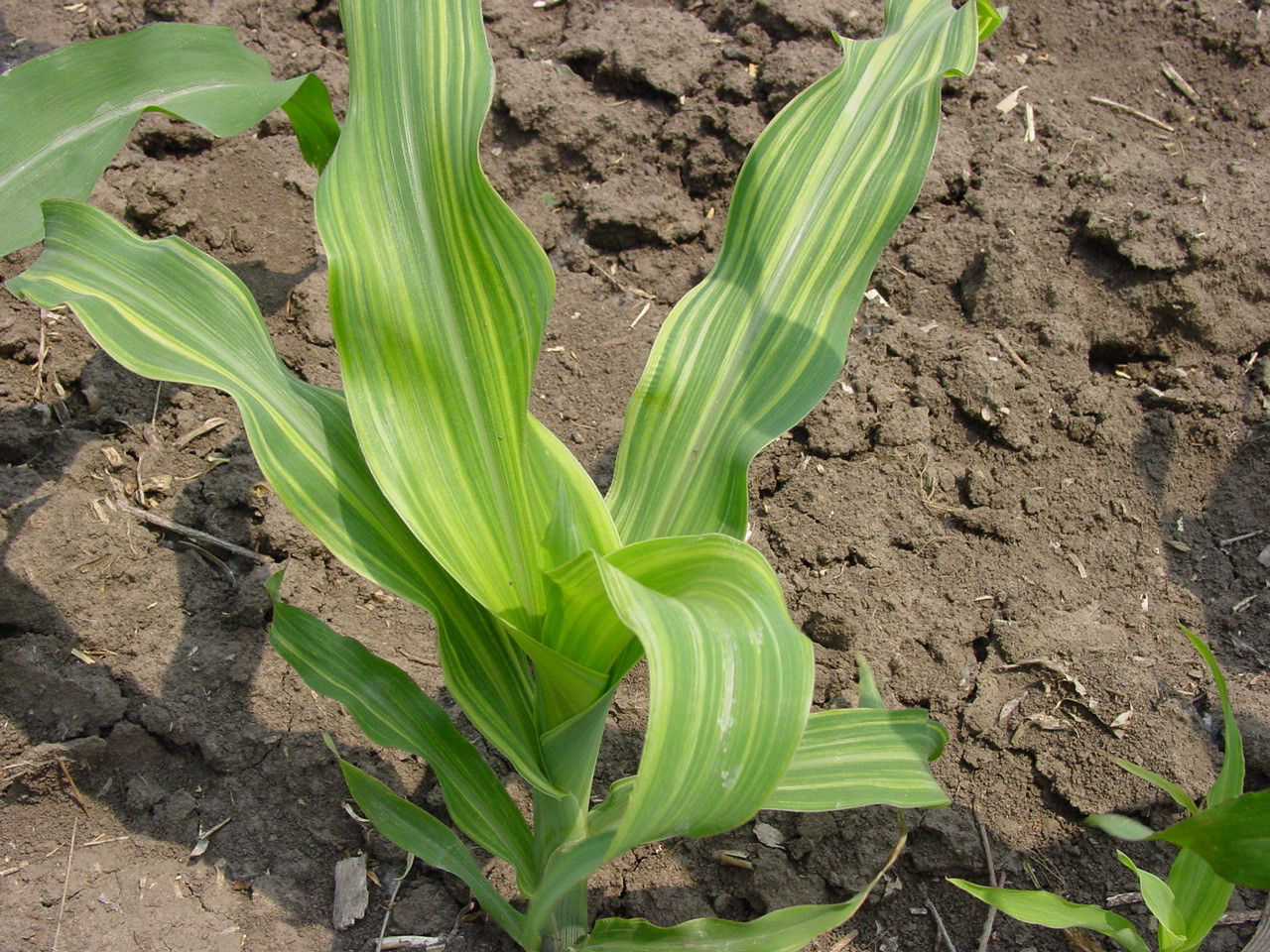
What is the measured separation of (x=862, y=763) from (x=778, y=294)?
1.75 feet

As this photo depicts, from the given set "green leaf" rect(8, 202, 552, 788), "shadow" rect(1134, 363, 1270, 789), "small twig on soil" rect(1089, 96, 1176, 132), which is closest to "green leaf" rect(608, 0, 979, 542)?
"green leaf" rect(8, 202, 552, 788)

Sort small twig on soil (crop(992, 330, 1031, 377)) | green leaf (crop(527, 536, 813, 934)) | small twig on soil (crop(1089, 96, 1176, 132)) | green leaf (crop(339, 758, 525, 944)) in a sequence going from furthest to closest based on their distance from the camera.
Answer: small twig on soil (crop(1089, 96, 1176, 132)), small twig on soil (crop(992, 330, 1031, 377)), green leaf (crop(339, 758, 525, 944)), green leaf (crop(527, 536, 813, 934))

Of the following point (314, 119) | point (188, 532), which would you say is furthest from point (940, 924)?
point (314, 119)

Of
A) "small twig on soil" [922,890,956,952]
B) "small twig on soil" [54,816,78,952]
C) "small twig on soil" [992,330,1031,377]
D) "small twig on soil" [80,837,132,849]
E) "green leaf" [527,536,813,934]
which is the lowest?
"small twig on soil" [54,816,78,952]

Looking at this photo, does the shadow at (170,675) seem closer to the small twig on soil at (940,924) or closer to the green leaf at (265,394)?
the green leaf at (265,394)

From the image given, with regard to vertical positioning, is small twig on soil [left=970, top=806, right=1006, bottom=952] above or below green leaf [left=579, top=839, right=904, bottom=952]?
below

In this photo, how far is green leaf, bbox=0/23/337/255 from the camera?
120cm

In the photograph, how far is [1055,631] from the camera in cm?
139

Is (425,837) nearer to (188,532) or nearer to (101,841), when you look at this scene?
(101,841)

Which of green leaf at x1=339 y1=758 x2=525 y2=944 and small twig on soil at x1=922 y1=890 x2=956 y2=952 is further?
small twig on soil at x1=922 y1=890 x2=956 y2=952

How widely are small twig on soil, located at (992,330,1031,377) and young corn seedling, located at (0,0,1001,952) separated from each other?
0.57 m

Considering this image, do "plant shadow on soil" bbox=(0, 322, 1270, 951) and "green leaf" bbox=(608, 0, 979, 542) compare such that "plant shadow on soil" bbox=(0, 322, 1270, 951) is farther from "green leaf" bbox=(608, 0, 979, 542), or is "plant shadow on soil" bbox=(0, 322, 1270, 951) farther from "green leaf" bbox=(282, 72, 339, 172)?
"green leaf" bbox=(282, 72, 339, 172)

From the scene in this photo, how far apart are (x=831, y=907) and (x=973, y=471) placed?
0.79 meters

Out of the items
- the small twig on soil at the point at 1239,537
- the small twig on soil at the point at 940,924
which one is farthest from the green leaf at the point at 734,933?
the small twig on soil at the point at 1239,537
